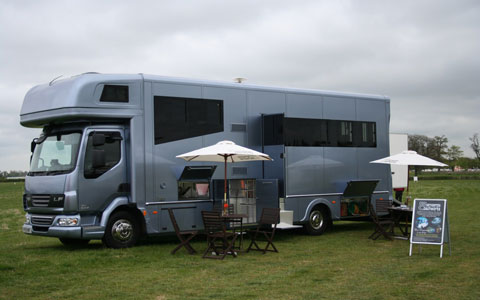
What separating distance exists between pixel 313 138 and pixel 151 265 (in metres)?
5.81

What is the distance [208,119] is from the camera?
40.7ft

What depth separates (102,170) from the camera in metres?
11.2

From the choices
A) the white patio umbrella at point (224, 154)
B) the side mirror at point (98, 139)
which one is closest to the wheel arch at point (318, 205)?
the white patio umbrella at point (224, 154)

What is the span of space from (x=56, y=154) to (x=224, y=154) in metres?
3.30

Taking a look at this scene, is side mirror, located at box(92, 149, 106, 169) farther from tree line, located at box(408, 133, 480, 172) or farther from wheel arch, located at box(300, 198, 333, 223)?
tree line, located at box(408, 133, 480, 172)

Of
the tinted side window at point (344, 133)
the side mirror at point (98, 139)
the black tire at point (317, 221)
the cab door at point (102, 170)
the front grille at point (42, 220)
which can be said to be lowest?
the black tire at point (317, 221)

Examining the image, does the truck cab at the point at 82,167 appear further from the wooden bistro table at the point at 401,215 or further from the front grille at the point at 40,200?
the wooden bistro table at the point at 401,215

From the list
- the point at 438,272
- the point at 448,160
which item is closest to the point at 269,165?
the point at 438,272

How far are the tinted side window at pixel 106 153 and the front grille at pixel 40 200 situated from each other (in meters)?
0.89

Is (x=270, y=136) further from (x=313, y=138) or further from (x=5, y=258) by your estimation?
(x=5, y=258)

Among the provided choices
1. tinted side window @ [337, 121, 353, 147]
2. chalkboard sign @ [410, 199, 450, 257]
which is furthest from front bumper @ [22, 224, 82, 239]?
tinted side window @ [337, 121, 353, 147]

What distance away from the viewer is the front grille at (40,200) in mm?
11008

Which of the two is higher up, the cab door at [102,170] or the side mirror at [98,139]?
the side mirror at [98,139]

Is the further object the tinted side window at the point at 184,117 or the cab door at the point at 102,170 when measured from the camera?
the tinted side window at the point at 184,117
